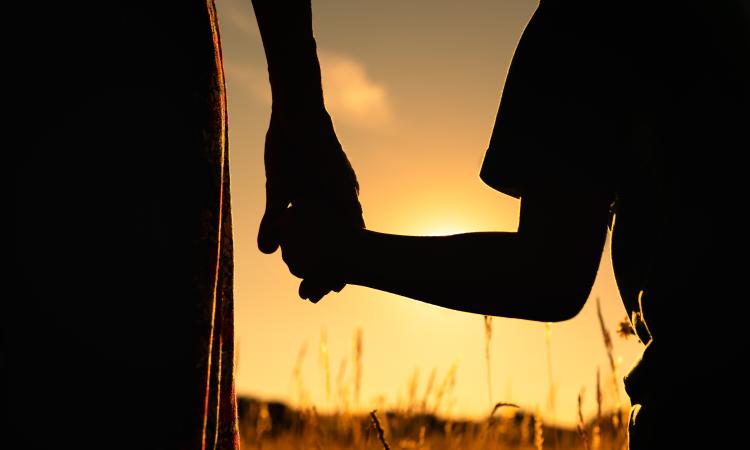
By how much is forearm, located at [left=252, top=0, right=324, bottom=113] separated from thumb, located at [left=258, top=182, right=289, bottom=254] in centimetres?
18

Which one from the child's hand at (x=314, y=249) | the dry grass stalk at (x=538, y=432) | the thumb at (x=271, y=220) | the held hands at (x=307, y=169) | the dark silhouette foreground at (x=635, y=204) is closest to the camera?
the dark silhouette foreground at (x=635, y=204)

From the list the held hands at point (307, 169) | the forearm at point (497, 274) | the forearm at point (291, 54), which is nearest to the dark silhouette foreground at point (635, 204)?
the forearm at point (497, 274)

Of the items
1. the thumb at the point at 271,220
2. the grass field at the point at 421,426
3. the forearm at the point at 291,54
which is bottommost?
the grass field at the point at 421,426

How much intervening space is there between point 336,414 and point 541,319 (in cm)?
202

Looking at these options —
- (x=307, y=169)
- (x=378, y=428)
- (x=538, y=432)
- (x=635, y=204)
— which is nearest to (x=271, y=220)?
(x=307, y=169)

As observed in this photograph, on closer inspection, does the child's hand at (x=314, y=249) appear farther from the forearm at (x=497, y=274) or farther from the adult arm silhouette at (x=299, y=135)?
the adult arm silhouette at (x=299, y=135)

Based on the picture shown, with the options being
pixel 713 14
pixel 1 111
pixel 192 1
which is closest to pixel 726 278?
pixel 713 14

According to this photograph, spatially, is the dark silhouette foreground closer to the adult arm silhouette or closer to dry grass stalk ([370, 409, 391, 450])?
the adult arm silhouette

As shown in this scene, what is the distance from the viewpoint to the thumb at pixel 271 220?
1.37 m

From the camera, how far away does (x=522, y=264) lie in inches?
40.8

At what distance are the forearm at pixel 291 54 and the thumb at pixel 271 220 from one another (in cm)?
18

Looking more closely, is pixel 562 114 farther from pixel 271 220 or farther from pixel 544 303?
pixel 271 220

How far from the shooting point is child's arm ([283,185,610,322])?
3.36 ft

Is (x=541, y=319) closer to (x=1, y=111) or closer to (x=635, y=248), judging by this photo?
(x=635, y=248)
